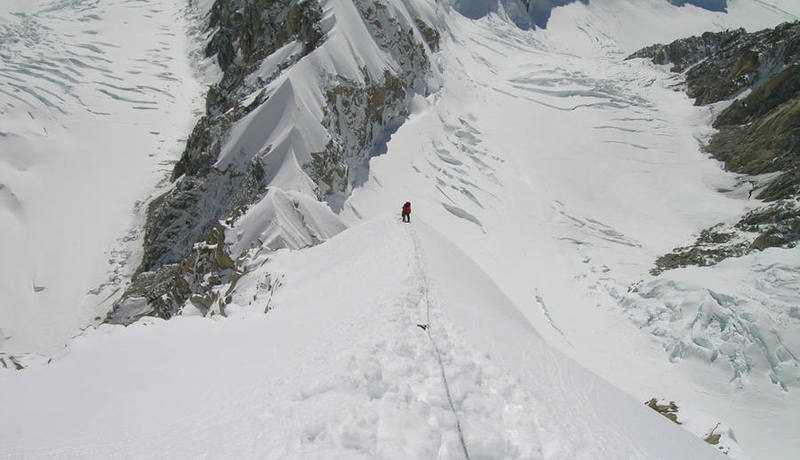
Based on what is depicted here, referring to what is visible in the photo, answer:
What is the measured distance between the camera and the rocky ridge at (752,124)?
2103 cm

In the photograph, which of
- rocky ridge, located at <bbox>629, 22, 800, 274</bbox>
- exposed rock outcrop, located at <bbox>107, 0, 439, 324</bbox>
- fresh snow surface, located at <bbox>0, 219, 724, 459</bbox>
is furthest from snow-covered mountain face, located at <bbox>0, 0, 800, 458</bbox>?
rocky ridge, located at <bbox>629, 22, 800, 274</bbox>

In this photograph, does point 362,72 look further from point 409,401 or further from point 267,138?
point 409,401

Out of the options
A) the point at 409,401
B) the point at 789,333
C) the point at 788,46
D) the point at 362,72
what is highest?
the point at 788,46

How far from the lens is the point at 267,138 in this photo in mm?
20812

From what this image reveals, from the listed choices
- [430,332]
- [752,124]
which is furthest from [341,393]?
[752,124]

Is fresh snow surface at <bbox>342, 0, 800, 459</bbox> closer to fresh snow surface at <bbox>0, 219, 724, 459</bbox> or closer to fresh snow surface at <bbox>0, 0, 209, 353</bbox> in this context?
fresh snow surface at <bbox>0, 219, 724, 459</bbox>

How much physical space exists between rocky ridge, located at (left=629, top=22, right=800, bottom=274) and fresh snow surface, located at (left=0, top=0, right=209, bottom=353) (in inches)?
1235

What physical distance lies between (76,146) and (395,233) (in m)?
30.0

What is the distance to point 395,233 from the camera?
45.6 ft

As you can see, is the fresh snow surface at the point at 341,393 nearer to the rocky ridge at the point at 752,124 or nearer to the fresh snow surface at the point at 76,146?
the fresh snow surface at the point at 76,146

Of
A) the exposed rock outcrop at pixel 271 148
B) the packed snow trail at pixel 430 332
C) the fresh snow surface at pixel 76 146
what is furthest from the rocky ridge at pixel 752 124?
the fresh snow surface at pixel 76 146

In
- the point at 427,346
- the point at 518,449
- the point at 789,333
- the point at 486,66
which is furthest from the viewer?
the point at 486,66

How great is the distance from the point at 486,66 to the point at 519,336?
4776 cm

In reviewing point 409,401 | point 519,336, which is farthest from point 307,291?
point 409,401
